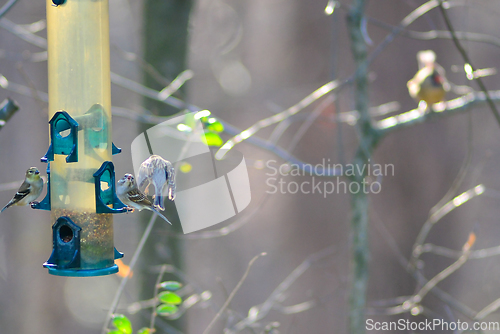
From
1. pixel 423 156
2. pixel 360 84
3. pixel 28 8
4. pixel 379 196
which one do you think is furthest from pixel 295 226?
pixel 28 8

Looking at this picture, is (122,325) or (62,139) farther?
(122,325)

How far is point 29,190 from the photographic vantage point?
1399 mm

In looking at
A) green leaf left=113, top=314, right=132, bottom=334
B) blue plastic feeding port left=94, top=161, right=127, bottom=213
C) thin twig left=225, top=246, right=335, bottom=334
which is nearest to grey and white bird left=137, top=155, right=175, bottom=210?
blue plastic feeding port left=94, top=161, right=127, bottom=213

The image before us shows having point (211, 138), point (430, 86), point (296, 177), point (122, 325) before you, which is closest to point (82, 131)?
point (211, 138)

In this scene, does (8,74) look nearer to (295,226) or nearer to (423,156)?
(295,226)

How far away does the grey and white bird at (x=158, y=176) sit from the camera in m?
1.21

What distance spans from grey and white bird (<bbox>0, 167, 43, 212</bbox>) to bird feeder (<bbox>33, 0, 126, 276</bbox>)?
33 millimetres

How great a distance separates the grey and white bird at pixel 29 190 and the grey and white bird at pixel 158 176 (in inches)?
14.7

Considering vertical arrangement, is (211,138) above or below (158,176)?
above

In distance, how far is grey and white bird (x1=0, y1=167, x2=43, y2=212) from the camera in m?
1.38

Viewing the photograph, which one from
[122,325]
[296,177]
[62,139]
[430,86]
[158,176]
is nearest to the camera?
[158,176]

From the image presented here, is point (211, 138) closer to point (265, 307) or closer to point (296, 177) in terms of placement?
point (265, 307)

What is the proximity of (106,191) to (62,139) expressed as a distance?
0.20m

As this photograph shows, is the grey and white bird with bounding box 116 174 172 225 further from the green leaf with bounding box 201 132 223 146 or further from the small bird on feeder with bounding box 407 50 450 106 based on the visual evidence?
the small bird on feeder with bounding box 407 50 450 106
